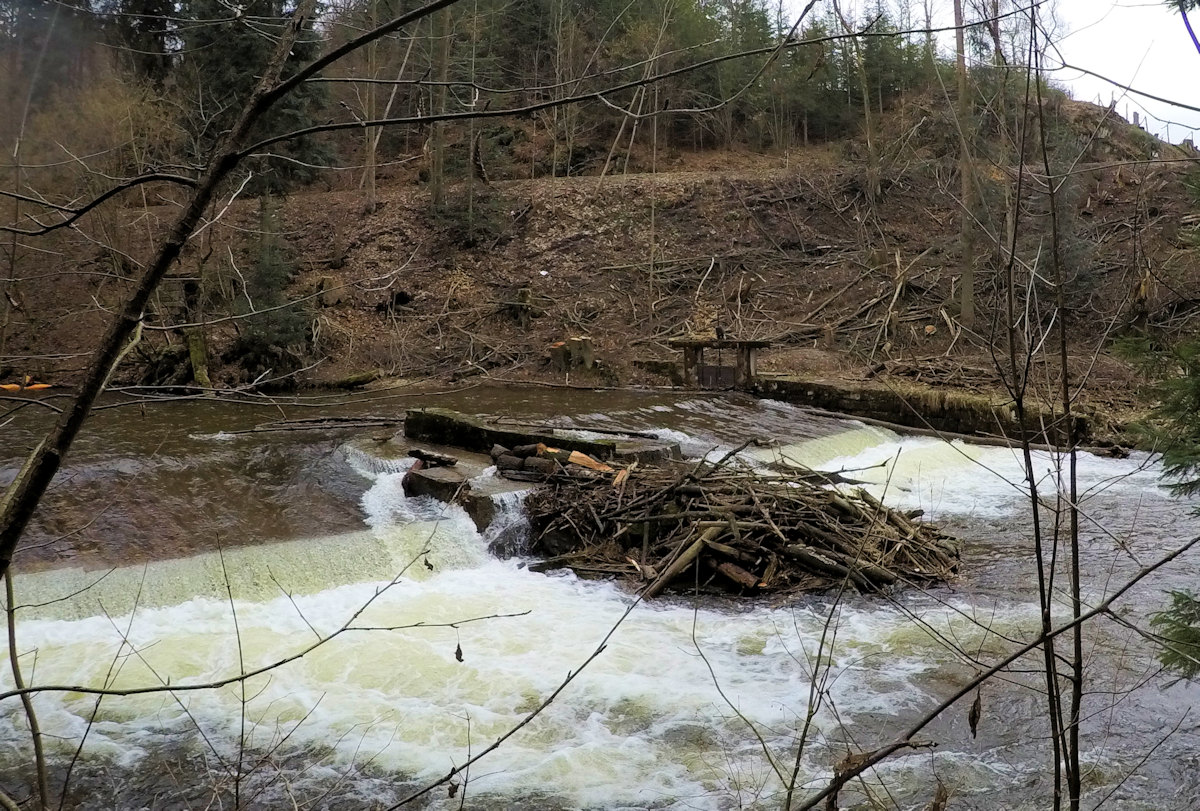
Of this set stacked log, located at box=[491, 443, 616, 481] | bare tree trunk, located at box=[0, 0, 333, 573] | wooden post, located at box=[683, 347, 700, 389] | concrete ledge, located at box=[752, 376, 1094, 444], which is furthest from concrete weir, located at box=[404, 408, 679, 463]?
bare tree trunk, located at box=[0, 0, 333, 573]

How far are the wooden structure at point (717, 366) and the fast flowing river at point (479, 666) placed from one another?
7.05m

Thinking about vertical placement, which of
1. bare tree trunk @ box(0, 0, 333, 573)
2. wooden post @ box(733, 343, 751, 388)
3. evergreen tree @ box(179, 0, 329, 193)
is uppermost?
evergreen tree @ box(179, 0, 329, 193)

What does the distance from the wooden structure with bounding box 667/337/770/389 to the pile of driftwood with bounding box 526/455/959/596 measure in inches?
334

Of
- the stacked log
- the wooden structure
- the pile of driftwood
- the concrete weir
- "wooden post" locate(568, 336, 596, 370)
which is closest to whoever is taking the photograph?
the pile of driftwood

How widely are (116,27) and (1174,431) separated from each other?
211 inches

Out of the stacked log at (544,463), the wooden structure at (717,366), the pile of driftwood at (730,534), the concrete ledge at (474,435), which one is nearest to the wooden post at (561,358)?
the wooden structure at (717,366)

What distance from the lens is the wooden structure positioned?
56.6ft

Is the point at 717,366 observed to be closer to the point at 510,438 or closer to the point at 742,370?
the point at 742,370

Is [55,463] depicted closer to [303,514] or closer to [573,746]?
[573,746]

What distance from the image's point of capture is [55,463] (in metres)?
1.35

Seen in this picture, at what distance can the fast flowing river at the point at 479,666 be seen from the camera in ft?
15.4

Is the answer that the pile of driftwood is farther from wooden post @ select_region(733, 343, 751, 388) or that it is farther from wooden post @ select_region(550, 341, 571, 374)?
wooden post @ select_region(550, 341, 571, 374)

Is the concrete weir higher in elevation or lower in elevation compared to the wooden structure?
lower

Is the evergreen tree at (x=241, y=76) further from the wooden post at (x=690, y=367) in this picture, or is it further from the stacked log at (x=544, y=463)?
the wooden post at (x=690, y=367)
